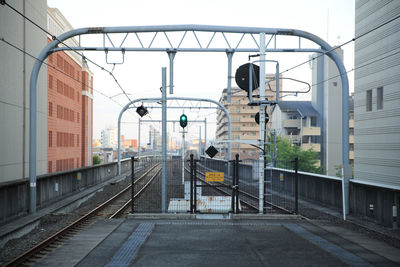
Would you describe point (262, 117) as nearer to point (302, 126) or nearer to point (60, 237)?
point (60, 237)

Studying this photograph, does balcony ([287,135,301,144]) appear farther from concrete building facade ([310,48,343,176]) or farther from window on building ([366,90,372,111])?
window on building ([366,90,372,111])

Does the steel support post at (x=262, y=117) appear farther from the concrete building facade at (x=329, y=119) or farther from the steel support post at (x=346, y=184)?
the concrete building facade at (x=329, y=119)

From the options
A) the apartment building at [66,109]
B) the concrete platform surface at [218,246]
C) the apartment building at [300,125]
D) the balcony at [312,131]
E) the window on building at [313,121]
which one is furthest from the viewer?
the window on building at [313,121]

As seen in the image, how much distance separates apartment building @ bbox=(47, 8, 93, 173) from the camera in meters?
38.5

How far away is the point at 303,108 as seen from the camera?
72.3 meters

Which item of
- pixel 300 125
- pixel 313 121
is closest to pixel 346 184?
pixel 300 125

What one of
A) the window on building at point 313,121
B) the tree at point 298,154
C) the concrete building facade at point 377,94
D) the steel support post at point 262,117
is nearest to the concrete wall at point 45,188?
the steel support post at point 262,117

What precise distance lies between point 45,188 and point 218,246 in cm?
1103

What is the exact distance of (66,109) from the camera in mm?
43656

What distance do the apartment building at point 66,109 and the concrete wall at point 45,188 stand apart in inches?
386

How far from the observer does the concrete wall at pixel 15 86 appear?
20203 mm

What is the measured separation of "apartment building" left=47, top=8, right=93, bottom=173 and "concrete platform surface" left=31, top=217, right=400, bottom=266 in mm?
25574

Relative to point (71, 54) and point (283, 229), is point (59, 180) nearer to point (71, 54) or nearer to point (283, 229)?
point (283, 229)

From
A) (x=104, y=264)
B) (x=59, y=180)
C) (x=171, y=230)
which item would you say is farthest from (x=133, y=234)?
(x=59, y=180)
